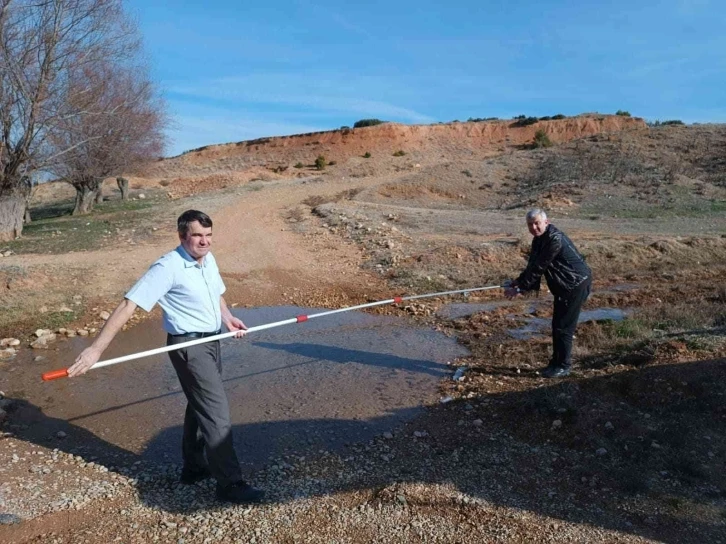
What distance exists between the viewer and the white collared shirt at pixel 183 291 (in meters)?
3.62

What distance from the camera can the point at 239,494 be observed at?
381 centimetres

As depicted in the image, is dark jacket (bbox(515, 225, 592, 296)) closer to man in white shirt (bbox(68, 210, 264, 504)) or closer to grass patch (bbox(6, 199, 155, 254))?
man in white shirt (bbox(68, 210, 264, 504))

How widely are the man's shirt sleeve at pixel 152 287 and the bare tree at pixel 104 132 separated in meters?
13.7

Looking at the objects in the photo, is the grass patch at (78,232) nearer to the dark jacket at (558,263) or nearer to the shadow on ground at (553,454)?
the shadow on ground at (553,454)

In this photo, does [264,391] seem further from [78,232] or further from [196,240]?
[78,232]

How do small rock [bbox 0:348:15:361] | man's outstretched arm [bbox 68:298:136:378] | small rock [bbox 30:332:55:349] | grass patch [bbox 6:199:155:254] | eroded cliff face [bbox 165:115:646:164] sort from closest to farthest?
1. man's outstretched arm [bbox 68:298:136:378]
2. small rock [bbox 0:348:15:361]
3. small rock [bbox 30:332:55:349]
4. grass patch [bbox 6:199:155:254]
5. eroded cliff face [bbox 165:115:646:164]

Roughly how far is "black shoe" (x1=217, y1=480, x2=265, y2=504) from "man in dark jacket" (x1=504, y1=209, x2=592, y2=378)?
10.6 ft

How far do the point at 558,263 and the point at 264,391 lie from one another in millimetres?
3145

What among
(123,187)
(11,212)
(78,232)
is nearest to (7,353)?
(78,232)

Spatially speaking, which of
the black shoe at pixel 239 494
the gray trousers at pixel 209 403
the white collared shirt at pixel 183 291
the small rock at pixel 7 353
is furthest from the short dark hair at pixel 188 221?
the small rock at pixel 7 353

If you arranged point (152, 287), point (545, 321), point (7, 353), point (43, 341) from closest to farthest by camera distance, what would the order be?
point (152, 287) → point (7, 353) → point (43, 341) → point (545, 321)

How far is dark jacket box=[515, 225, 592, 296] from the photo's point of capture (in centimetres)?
595

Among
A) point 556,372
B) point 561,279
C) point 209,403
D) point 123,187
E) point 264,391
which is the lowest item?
point 264,391

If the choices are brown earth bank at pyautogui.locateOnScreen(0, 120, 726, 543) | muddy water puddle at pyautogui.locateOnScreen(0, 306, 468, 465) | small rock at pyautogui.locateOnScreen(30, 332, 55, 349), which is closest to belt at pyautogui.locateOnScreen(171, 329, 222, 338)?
brown earth bank at pyautogui.locateOnScreen(0, 120, 726, 543)
